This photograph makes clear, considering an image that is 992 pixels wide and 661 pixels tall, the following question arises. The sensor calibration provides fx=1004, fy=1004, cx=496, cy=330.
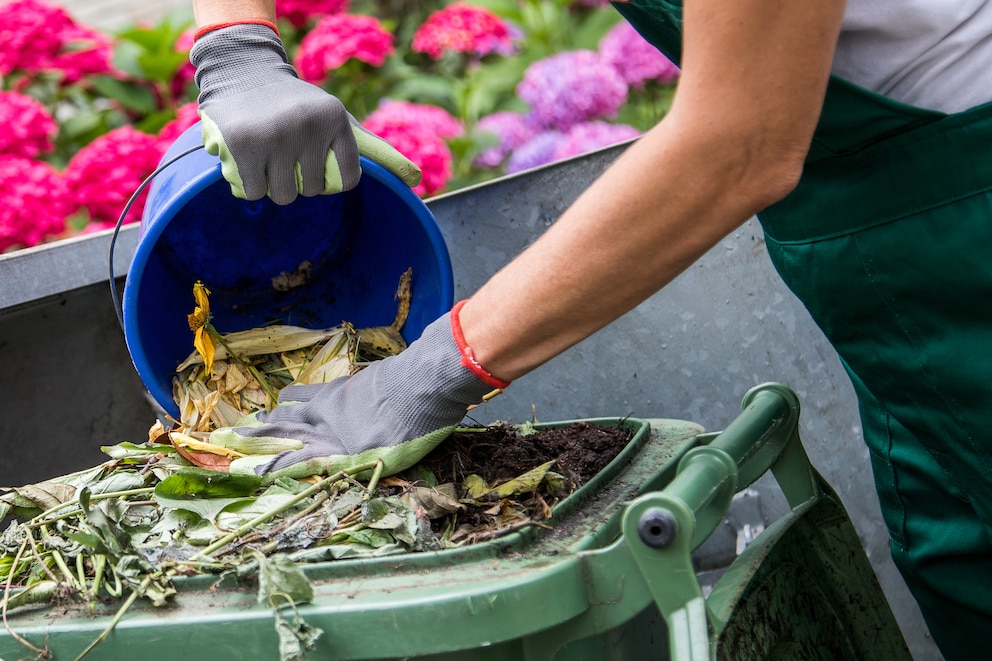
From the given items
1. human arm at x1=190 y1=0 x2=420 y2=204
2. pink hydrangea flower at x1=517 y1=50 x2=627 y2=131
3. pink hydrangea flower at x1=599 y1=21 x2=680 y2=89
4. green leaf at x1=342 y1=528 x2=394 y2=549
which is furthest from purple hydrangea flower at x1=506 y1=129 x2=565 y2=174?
green leaf at x1=342 y1=528 x2=394 y2=549

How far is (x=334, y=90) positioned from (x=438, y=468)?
2122 mm

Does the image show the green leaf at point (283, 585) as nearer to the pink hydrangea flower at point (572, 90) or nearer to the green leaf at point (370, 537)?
the green leaf at point (370, 537)

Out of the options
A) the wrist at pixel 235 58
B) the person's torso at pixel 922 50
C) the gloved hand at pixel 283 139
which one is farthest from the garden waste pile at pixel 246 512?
the person's torso at pixel 922 50

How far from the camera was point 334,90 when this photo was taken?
10.3 ft

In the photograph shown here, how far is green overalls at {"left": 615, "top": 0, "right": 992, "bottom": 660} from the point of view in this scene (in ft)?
3.80

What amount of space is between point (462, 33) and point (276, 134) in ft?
6.23

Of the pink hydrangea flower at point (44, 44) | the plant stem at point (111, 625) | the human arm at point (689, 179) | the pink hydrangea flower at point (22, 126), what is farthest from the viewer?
the pink hydrangea flower at point (44, 44)

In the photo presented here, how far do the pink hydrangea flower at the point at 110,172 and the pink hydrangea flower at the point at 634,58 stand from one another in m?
1.25

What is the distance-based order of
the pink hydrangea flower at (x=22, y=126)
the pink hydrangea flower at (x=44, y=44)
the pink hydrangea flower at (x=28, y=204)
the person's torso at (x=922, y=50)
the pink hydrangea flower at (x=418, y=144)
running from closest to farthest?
the person's torso at (x=922, y=50), the pink hydrangea flower at (x=28, y=204), the pink hydrangea flower at (x=418, y=144), the pink hydrangea flower at (x=22, y=126), the pink hydrangea flower at (x=44, y=44)

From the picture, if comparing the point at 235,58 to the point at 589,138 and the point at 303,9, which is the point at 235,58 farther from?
the point at 303,9

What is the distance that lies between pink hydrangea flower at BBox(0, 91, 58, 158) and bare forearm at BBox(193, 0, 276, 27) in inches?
42.8

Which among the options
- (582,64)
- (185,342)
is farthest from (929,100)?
(582,64)

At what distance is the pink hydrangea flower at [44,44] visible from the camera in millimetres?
2789

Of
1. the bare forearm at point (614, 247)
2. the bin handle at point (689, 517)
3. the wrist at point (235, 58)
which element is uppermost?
the bare forearm at point (614, 247)
